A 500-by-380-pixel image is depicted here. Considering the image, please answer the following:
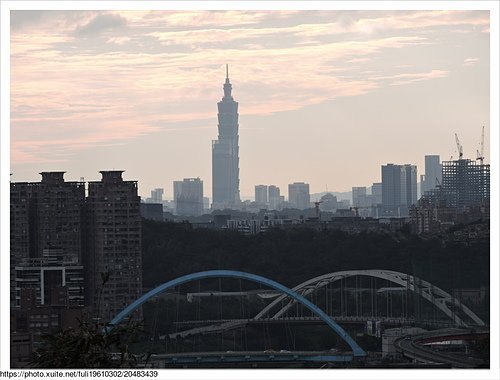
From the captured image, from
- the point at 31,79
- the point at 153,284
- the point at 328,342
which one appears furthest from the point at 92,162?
the point at 328,342

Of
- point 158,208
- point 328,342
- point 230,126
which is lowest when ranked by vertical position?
point 328,342

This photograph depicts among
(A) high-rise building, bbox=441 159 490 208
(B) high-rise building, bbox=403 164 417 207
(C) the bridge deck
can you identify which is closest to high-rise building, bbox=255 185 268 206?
(B) high-rise building, bbox=403 164 417 207

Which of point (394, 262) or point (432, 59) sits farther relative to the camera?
point (394, 262)

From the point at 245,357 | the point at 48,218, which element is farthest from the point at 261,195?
the point at 245,357

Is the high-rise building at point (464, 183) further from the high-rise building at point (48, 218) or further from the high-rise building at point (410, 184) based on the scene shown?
the high-rise building at point (48, 218)

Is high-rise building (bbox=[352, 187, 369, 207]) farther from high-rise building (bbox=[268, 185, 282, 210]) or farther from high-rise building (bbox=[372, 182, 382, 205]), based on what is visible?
high-rise building (bbox=[268, 185, 282, 210])

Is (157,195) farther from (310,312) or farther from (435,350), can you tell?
(435,350)

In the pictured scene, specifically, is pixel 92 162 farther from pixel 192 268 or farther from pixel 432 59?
pixel 432 59
